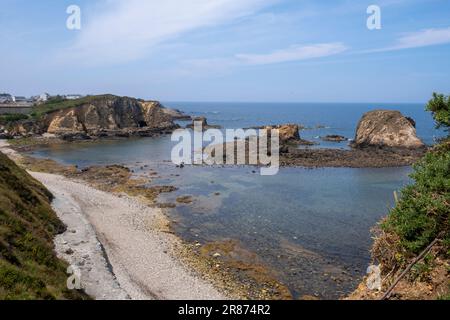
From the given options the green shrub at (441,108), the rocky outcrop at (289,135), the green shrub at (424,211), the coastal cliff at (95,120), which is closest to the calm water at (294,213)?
the green shrub at (424,211)

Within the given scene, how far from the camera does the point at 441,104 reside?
694 inches

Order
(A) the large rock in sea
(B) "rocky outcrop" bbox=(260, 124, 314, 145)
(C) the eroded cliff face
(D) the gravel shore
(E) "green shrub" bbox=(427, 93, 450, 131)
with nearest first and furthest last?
(E) "green shrub" bbox=(427, 93, 450, 131)
(D) the gravel shore
(A) the large rock in sea
(B) "rocky outcrop" bbox=(260, 124, 314, 145)
(C) the eroded cliff face

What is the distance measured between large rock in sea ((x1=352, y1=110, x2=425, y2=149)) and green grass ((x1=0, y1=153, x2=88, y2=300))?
231 ft

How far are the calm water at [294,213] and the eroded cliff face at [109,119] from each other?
39026 mm

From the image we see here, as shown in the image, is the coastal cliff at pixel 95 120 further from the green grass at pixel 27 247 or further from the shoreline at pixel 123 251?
the green grass at pixel 27 247

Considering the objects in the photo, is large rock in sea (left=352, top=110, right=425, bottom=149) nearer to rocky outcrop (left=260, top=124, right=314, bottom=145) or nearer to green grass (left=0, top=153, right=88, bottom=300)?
rocky outcrop (left=260, top=124, right=314, bottom=145)

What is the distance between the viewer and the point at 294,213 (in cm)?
3872

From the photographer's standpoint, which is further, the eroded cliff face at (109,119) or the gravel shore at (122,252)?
the eroded cliff face at (109,119)

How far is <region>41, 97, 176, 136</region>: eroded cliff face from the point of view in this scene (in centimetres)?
10619

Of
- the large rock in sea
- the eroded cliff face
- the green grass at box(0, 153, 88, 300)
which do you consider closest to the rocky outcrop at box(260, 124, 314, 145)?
the large rock in sea

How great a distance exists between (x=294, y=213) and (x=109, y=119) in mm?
88839

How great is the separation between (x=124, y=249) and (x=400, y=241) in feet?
63.2

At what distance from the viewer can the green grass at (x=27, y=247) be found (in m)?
15.6
